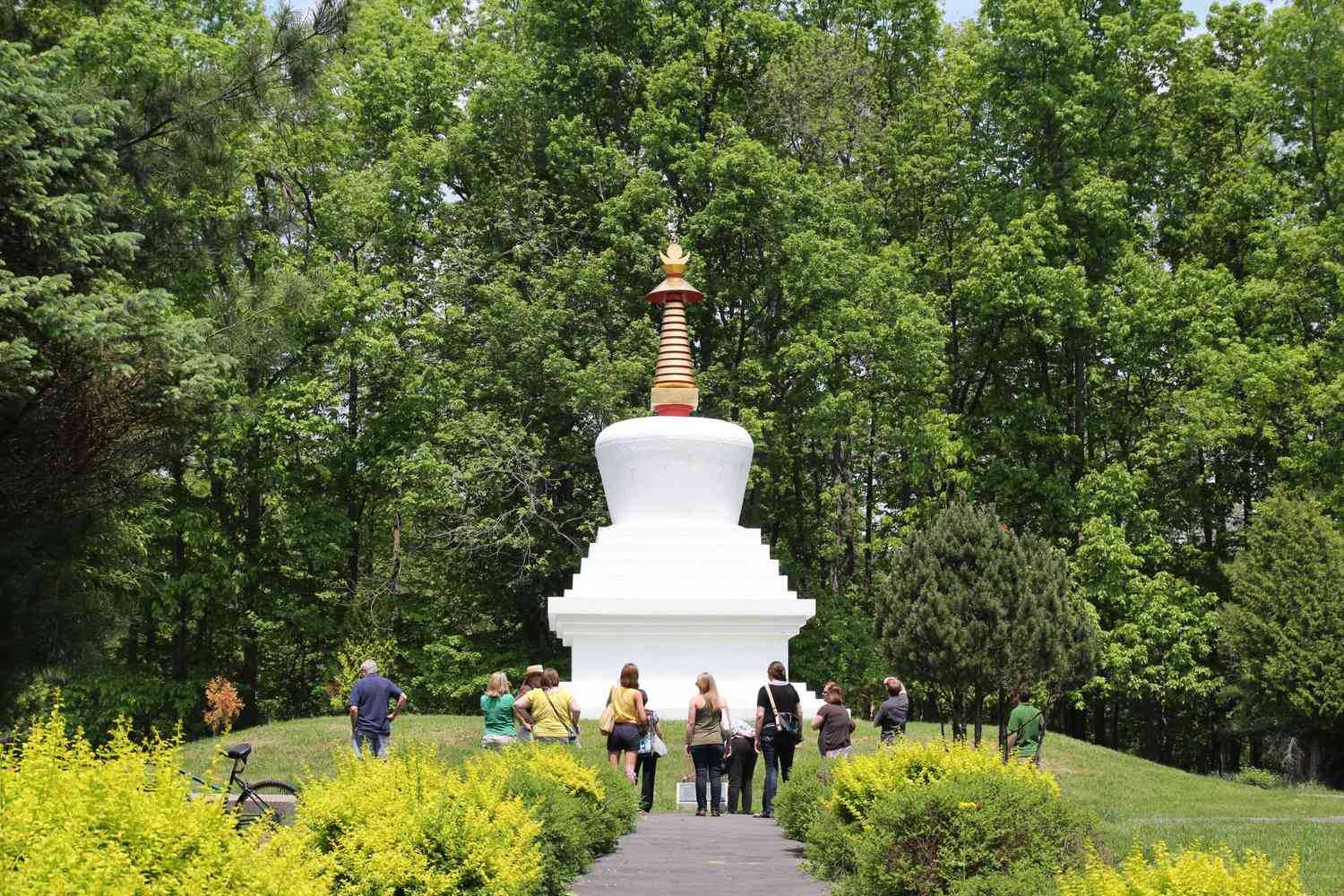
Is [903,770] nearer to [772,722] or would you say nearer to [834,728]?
[834,728]

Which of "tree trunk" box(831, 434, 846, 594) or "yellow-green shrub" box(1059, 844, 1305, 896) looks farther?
"tree trunk" box(831, 434, 846, 594)

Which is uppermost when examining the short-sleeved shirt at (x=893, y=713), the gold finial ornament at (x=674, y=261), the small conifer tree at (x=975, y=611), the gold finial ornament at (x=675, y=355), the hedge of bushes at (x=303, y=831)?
the gold finial ornament at (x=674, y=261)

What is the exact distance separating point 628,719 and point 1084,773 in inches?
406

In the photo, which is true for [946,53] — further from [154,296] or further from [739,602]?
[154,296]

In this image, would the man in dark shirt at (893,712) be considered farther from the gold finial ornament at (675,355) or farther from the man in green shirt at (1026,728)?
the gold finial ornament at (675,355)

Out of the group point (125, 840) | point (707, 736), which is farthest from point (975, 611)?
point (125, 840)

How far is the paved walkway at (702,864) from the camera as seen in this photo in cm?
953

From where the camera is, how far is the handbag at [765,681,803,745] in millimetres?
14492

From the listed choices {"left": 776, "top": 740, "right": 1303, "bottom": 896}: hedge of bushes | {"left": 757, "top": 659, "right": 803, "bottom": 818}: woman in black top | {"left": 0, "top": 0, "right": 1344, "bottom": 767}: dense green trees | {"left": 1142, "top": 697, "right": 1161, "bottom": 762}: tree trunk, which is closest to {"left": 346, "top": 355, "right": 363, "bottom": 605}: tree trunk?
{"left": 0, "top": 0, "right": 1344, "bottom": 767}: dense green trees

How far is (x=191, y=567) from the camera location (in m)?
31.7

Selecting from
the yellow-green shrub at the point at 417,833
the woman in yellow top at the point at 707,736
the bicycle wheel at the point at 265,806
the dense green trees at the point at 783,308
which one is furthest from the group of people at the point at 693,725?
the dense green trees at the point at 783,308

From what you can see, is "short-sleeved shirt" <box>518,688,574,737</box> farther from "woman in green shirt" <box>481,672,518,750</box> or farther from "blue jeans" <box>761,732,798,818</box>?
"blue jeans" <box>761,732,798,818</box>

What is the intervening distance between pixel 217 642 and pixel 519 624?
7.52m

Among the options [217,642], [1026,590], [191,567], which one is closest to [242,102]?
[1026,590]
